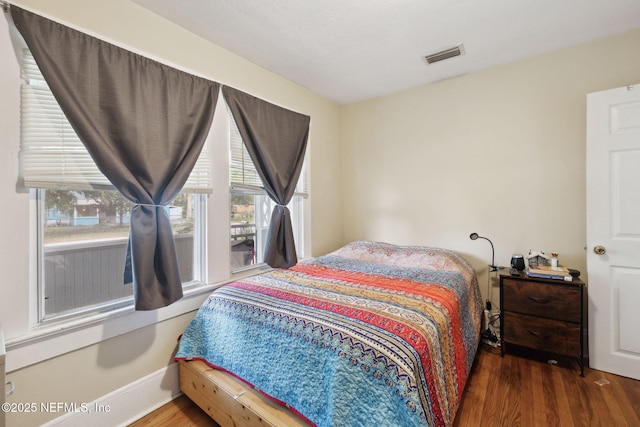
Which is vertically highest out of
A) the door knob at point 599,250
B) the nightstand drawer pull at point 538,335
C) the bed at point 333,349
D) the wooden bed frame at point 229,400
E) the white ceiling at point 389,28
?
the white ceiling at point 389,28

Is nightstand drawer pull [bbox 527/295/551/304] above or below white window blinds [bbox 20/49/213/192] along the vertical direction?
below

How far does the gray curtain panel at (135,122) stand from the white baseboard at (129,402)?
1.81 ft

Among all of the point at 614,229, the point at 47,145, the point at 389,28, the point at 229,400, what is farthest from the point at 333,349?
the point at 614,229

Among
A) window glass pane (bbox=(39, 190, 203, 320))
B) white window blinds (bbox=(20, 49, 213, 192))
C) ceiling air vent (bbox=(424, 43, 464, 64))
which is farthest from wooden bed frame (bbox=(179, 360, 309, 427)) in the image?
ceiling air vent (bbox=(424, 43, 464, 64))

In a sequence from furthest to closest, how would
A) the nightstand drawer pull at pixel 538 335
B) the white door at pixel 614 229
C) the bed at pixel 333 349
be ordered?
1. the nightstand drawer pull at pixel 538 335
2. the white door at pixel 614 229
3. the bed at pixel 333 349

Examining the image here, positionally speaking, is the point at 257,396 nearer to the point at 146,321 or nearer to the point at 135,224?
the point at 146,321

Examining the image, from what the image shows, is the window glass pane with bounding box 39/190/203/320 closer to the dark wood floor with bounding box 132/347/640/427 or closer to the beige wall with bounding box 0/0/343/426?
the beige wall with bounding box 0/0/343/426

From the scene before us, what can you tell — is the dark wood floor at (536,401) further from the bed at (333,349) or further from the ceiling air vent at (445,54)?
the ceiling air vent at (445,54)

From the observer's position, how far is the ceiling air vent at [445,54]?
7.36 feet

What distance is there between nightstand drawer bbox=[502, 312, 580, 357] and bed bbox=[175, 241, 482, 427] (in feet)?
0.97

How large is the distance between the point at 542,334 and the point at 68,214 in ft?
10.8

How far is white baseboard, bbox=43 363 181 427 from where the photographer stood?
149cm

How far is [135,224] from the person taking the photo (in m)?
1.58

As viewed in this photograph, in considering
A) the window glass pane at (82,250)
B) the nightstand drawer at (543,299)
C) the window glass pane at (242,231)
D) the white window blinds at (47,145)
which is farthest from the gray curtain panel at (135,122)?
the nightstand drawer at (543,299)
